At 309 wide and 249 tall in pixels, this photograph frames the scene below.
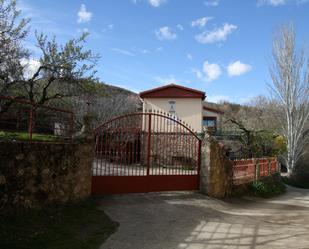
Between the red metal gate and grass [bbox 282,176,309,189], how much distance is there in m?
15.0

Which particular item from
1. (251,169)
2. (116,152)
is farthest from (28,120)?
(251,169)

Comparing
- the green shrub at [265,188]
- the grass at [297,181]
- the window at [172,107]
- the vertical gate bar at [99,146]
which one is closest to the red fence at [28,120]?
the vertical gate bar at [99,146]

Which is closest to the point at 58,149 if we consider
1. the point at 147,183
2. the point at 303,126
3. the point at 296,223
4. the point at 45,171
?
the point at 45,171

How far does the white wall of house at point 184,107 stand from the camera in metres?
23.8

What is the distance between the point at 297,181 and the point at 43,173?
2243 cm

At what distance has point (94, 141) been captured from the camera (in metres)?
8.86

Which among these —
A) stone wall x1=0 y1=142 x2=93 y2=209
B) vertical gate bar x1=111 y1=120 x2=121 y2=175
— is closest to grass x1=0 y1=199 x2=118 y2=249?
stone wall x1=0 y1=142 x2=93 y2=209

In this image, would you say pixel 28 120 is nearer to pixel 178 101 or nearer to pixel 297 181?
pixel 178 101

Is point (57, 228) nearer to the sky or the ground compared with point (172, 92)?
nearer to the ground

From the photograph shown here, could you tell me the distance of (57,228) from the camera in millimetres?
6301

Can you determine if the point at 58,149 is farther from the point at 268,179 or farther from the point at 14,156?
the point at 268,179

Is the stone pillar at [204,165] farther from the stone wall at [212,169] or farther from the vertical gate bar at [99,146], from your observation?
the vertical gate bar at [99,146]

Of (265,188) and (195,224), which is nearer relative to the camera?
(195,224)

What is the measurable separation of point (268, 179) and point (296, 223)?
9194 mm
